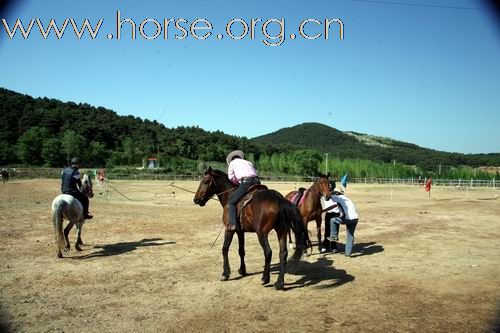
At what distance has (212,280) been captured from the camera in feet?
23.8

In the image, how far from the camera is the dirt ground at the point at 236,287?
17.0 feet

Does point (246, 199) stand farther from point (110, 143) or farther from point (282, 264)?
point (110, 143)

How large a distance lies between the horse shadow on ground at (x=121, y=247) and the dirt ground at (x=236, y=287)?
3 cm

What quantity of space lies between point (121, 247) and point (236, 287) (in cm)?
487

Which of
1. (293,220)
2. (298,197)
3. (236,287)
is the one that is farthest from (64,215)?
(298,197)

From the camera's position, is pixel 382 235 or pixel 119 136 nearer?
→ pixel 382 235

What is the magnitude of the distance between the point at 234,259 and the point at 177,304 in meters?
3.30

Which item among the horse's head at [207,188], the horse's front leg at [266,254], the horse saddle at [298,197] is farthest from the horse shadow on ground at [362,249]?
the horse's head at [207,188]

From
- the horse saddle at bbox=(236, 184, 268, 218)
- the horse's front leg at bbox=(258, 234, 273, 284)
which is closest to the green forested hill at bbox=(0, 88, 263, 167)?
the horse saddle at bbox=(236, 184, 268, 218)

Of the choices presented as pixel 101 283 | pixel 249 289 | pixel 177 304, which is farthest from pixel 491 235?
pixel 101 283

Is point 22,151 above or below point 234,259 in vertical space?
above

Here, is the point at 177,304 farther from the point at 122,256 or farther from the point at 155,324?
the point at 122,256

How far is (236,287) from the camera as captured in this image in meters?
6.82

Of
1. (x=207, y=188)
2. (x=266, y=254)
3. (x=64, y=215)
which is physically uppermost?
(x=207, y=188)
